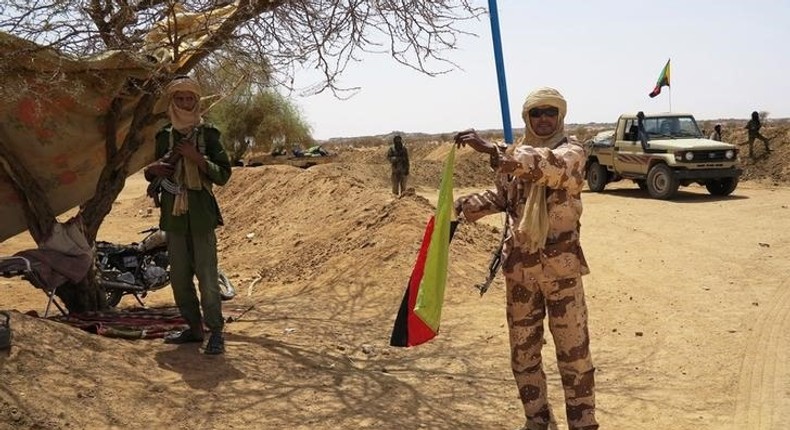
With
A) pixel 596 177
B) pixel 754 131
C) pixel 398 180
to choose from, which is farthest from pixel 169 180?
pixel 754 131

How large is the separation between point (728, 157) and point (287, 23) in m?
12.0

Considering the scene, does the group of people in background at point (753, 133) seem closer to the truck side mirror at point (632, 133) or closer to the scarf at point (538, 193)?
the truck side mirror at point (632, 133)

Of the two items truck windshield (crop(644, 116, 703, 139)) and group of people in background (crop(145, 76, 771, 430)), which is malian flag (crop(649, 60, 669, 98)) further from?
group of people in background (crop(145, 76, 771, 430))

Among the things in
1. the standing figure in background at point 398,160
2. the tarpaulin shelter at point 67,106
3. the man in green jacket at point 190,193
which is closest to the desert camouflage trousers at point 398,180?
the standing figure in background at point 398,160

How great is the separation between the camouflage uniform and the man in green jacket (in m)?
1.92

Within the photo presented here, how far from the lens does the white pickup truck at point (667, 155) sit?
1480 cm

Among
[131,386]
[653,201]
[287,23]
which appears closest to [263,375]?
[131,386]

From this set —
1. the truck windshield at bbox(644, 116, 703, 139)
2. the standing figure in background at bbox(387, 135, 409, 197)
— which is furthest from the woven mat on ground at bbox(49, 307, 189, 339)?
the truck windshield at bbox(644, 116, 703, 139)

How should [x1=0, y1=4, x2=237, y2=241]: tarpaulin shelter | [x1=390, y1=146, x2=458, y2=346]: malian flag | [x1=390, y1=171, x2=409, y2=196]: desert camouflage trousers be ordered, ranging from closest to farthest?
[x1=390, y1=146, x2=458, y2=346]: malian flag
[x1=0, y1=4, x2=237, y2=241]: tarpaulin shelter
[x1=390, y1=171, x2=409, y2=196]: desert camouflage trousers

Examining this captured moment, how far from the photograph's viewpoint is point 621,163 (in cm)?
1641

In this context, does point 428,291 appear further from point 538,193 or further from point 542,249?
point 538,193

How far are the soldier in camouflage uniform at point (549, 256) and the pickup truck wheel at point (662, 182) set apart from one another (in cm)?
1241

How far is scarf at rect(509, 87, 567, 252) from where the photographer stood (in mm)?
3268

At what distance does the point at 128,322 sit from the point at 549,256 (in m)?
3.21
